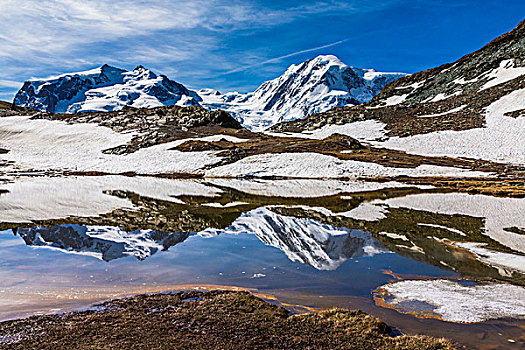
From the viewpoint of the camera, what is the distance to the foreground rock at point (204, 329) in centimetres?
818

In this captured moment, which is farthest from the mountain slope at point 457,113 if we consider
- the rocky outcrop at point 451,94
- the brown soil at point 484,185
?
the brown soil at point 484,185

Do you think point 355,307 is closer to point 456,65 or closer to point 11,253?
point 11,253

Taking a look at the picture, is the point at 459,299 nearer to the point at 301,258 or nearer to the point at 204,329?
the point at 301,258

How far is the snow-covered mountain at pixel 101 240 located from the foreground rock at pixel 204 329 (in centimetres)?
679

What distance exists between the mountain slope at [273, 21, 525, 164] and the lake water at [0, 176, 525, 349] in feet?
173

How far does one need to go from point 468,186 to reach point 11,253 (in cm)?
4735

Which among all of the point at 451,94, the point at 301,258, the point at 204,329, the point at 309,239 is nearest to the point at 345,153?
the point at 309,239

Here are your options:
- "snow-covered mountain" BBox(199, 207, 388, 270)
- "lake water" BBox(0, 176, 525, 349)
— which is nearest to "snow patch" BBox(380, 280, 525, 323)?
"lake water" BBox(0, 176, 525, 349)

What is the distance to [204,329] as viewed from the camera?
8938 mm

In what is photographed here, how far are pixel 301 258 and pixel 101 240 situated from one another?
1192 cm

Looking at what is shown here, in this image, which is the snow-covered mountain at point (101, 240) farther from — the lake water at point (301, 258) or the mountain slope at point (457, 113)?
the mountain slope at point (457, 113)

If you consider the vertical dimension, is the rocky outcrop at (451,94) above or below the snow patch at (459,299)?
above

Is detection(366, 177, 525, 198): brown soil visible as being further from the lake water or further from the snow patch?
the snow patch

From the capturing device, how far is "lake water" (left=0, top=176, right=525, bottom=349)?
428 inches
